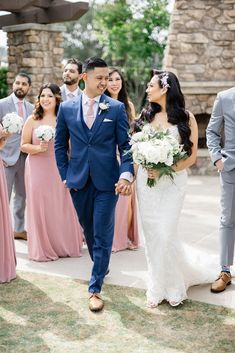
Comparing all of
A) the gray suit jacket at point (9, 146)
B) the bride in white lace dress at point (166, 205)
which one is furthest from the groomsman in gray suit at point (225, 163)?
the gray suit jacket at point (9, 146)

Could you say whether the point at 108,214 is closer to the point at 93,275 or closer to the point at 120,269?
the point at 93,275

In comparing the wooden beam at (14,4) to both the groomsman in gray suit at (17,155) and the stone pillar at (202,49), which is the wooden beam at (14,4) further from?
the stone pillar at (202,49)

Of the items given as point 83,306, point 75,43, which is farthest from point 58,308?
point 75,43

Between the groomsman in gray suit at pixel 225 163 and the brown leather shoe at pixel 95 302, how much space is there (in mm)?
1039

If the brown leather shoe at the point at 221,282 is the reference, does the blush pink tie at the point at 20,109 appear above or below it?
above

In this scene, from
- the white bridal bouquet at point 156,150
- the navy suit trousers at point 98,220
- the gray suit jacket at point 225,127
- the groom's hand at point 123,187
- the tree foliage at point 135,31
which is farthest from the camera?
the tree foliage at point 135,31

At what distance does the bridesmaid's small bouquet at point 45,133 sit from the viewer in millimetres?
5648

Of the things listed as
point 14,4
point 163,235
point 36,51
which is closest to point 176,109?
point 163,235

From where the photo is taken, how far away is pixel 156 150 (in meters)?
4.12

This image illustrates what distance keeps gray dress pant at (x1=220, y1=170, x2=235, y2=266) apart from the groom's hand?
99cm

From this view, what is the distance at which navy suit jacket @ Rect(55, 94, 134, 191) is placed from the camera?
448 centimetres

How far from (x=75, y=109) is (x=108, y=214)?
94 cm

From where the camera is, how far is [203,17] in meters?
13.1

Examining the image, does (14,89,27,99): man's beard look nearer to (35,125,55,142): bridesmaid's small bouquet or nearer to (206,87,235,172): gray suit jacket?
(35,125,55,142): bridesmaid's small bouquet
